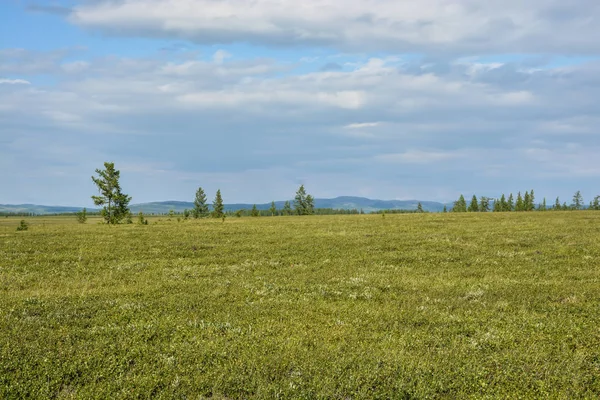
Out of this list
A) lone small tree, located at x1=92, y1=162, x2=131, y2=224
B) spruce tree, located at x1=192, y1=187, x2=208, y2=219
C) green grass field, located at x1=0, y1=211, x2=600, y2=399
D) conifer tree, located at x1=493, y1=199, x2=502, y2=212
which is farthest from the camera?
conifer tree, located at x1=493, y1=199, x2=502, y2=212

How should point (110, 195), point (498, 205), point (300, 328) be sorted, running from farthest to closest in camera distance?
point (498, 205) → point (110, 195) → point (300, 328)

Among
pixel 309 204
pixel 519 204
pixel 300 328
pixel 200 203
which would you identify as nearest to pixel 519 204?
pixel 519 204

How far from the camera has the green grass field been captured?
9.44 m

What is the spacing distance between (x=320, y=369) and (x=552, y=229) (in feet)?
135

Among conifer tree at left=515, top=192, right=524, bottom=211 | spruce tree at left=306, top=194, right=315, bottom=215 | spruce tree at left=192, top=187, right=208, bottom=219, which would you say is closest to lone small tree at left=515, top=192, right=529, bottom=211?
conifer tree at left=515, top=192, right=524, bottom=211

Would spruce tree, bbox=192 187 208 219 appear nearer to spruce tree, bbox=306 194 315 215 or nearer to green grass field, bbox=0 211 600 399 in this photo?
spruce tree, bbox=306 194 315 215

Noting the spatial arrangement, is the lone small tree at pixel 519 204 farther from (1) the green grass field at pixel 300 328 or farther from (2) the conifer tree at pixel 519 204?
(1) the green grass field at pixel 300 328

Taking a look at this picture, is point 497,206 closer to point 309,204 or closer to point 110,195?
point 309,204

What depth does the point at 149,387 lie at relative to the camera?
9.13 meters

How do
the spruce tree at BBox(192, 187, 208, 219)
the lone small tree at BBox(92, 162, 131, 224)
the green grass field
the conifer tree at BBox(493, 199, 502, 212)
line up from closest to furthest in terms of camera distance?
the green grass field
the lone small tree at BBox(92, 162, 131, 224)
the spruce tree at BBox(192, 187, 208, 219)
the conifer tree at BBox(493, 199, 502, 212)

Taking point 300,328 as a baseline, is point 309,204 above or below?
above

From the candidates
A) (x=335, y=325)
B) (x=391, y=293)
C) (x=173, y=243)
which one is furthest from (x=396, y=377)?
(x=173, y=243)

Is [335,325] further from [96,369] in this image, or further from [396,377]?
[96,369]

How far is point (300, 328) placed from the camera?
Answer: 509 inches
